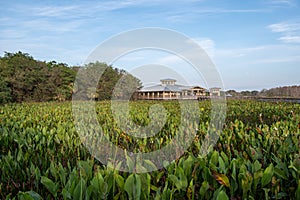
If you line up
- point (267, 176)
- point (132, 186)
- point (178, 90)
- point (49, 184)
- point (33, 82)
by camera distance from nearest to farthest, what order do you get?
point (132, 186)
point (49, 184)
point (267, 176)
point (178, 90)
point (33, 82)

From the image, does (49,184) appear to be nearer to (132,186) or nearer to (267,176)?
(132,186)

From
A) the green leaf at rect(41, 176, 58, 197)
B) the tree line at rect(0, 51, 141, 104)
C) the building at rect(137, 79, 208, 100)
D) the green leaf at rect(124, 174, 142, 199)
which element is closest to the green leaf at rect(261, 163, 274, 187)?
the green leaf at rect(124, 174, 142, 199)

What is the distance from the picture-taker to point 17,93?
30656mm

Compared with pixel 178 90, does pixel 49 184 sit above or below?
below

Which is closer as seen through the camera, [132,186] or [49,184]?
[132,186]

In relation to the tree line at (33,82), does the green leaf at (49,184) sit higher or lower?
lower

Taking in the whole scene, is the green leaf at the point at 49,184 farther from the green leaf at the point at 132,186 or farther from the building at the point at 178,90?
the building at the point at 178,90

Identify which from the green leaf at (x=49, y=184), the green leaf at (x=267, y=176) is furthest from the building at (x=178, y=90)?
the green leaf at (x=49, y=184)

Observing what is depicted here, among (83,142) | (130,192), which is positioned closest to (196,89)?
(83,142)

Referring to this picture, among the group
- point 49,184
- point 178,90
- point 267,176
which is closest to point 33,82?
point 178,90

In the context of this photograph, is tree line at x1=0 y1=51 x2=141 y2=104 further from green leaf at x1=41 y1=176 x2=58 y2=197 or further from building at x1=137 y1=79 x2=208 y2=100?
green leaf at x1=41 y1=176 x2=58 y2=197

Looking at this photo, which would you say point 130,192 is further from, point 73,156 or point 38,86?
point 38,86

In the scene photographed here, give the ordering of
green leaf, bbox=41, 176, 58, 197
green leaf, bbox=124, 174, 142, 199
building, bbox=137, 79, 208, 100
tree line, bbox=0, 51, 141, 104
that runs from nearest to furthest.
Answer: green leaf, bbox=124, 174, 142, 199 → green leaf, bbox=41, 176, 58, 197 → building, bbox=137, 79, 208, 100 → tree line, bbox=0, 51, 141, 104

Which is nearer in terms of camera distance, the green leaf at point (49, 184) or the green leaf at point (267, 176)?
the green leaf at point (49, 184)
